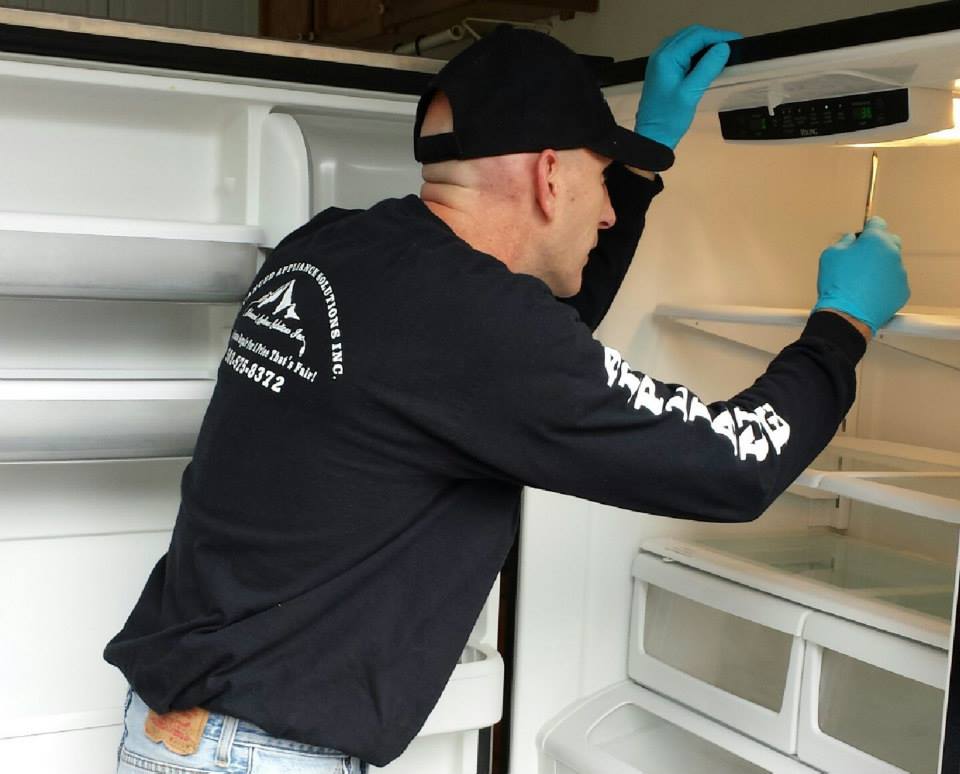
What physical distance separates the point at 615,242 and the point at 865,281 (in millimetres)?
329

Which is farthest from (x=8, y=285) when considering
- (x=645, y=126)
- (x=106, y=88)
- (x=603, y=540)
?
(x=603, y=540)

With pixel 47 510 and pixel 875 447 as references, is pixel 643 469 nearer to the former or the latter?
pixel 875 447

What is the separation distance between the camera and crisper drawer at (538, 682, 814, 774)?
5.98 feet

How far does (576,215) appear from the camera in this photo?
4.03 ft

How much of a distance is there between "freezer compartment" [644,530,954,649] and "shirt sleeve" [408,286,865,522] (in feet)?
1.28

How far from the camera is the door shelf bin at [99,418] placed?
1.50 metres

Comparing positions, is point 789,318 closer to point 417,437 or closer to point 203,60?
point 417,437

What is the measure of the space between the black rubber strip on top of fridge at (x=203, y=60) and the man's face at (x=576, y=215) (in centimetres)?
48

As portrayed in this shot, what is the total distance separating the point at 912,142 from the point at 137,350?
109 centimetres

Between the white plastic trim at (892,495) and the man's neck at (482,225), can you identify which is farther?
the white plastic trim at (892,495)

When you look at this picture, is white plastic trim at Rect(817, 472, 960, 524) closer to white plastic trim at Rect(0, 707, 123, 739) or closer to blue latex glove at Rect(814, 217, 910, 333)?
blue latex glove at Rect(814, 217, 910, 333)

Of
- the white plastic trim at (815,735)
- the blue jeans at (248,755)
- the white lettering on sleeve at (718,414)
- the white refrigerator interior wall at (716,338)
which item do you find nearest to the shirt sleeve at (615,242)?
the white refrigerator interior wall at (716,338)

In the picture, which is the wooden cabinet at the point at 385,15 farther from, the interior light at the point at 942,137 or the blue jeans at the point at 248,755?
the blue jeans at the point at 248,755

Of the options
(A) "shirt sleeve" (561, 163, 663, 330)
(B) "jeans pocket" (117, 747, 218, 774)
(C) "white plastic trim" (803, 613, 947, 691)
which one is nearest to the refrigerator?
(C) "white plastic trim" (803, 613, 947, 691)
